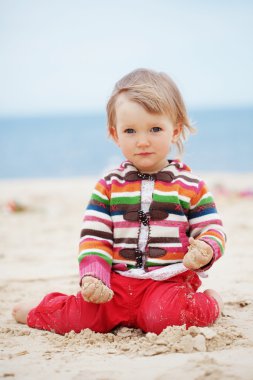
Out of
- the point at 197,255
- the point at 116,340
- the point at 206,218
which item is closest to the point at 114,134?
the point at 206,218

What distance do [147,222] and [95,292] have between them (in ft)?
1.44

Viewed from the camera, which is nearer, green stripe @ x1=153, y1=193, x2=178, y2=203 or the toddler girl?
the toddler girl

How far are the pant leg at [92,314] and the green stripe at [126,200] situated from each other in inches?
14.7

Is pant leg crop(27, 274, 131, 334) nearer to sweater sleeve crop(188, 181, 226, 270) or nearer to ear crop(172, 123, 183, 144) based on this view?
sweater sleeve crop(188, 181, 226, 270)

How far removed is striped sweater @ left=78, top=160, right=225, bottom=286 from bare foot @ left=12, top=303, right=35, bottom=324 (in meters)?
0.45

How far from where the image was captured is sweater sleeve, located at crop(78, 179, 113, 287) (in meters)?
2.60

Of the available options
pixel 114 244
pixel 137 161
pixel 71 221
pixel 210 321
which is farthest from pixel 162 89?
Result: pixel 71 221

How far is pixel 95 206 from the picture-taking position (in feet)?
9.05

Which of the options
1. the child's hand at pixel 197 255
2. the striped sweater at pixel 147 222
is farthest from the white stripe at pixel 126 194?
the child's hand at pixel 197 255

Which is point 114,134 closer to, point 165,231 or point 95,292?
point 165,231

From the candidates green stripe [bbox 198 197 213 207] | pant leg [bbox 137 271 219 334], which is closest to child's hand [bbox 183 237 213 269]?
pant leg [bbox 137 271 219 334]

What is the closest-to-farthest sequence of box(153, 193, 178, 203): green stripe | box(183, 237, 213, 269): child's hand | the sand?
the sand < box(183, 237, 213, 269): child's hand < box(153, 193, 178, 203): green stripe

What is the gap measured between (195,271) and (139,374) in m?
0.80

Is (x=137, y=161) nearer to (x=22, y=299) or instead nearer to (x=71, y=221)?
(x=22, y=299)
